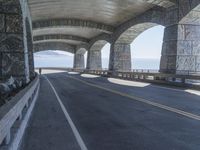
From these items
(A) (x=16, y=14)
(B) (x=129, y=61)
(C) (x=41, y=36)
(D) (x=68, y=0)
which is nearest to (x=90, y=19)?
(B) (x=129, y=61)

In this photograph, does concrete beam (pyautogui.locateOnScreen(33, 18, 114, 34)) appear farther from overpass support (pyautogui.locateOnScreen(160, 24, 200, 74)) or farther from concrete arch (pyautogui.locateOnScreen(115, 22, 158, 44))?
overpass support (pyautogui.locateOnScreen(160, 24, 200, 74))

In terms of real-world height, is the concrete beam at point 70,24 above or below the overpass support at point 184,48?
above

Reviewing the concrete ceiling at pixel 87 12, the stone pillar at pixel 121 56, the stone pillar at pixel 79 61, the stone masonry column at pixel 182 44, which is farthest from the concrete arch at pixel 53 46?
the stone masonry column at pixel 182 44

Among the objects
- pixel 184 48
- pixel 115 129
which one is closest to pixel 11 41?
pixel 115 129

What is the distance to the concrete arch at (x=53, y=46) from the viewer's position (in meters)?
79.5

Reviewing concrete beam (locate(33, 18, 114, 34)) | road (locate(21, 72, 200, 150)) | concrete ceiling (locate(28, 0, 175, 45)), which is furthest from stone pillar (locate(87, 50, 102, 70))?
road (locate(21, 72, 200, 150))

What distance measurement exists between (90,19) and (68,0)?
40.2 ft

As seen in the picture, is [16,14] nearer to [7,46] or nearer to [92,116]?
[7,46]

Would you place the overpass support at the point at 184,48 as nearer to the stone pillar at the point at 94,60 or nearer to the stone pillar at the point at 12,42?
the stone pillar at the point at 12,42

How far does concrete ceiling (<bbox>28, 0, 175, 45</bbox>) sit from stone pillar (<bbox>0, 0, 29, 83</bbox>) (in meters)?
12.4

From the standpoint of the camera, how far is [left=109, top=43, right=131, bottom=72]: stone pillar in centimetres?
4697

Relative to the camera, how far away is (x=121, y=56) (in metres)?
47.2

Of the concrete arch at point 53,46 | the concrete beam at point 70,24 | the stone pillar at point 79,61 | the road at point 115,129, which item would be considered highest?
the concrete beam at point 70,24

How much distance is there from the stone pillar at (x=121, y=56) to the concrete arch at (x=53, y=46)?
36030mm
